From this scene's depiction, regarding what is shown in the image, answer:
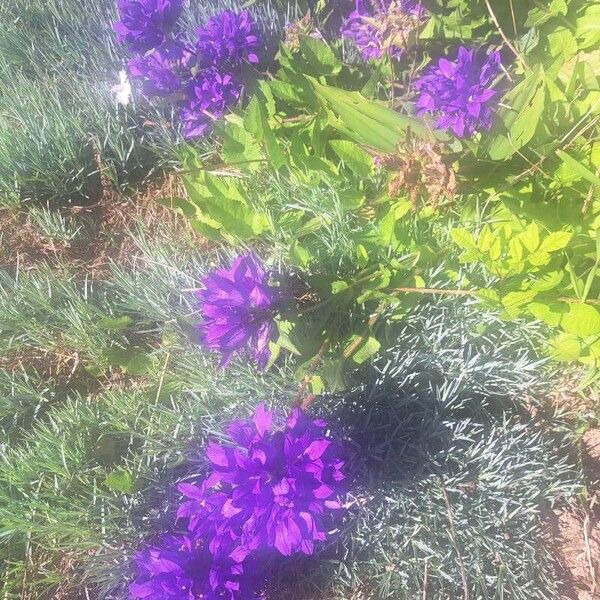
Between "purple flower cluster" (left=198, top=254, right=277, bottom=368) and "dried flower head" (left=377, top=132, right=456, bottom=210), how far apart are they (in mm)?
349

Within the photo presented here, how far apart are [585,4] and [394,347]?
3.03ft

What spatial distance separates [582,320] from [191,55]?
1.18 metres

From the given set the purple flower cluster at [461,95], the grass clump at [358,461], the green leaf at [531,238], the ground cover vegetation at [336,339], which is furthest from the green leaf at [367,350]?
the purple flower cluster at [461,95]

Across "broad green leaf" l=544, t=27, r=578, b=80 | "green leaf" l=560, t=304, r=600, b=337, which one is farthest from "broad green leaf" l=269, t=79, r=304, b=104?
"green leaf" l=560, t=304, r=600, b=337

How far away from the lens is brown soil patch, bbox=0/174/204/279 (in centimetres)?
175

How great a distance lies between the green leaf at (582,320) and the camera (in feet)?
3.75

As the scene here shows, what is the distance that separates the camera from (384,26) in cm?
143

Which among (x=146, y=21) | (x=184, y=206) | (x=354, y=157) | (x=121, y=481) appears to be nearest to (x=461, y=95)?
(x=354, y=157)

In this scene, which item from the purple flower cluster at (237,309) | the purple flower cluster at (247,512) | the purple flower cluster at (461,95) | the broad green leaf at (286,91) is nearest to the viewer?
the purple flower cluster at (247,512)

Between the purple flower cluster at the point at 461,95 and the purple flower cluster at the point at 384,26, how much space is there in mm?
235

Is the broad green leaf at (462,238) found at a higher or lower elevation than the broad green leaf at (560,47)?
lower

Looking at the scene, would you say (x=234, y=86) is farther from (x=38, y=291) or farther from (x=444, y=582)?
(x=444, y=582)

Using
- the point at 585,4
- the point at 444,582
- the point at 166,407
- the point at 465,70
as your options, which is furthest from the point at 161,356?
the point at 585,4

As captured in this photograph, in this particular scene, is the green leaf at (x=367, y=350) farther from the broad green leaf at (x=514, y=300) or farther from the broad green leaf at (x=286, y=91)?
the broad green leaf at (x=286, y=91)
